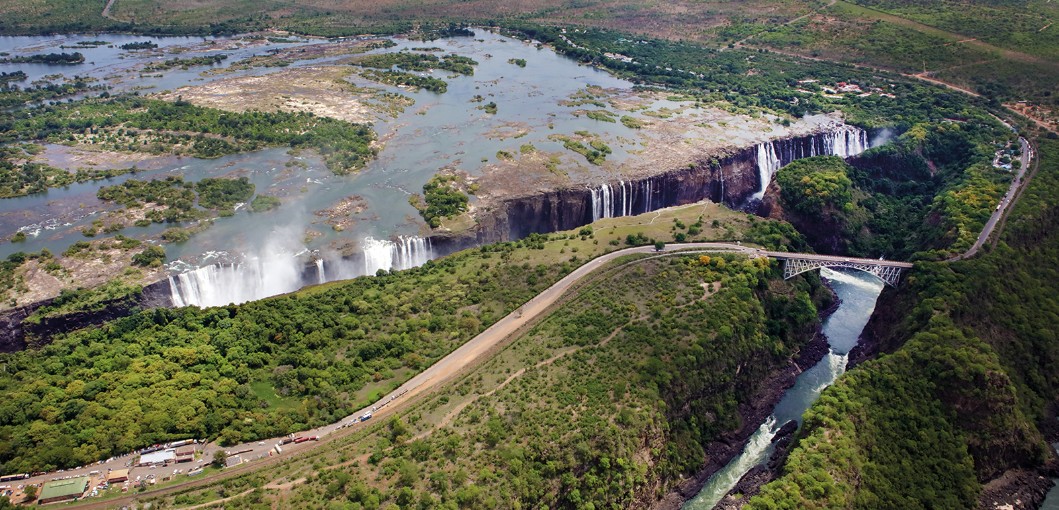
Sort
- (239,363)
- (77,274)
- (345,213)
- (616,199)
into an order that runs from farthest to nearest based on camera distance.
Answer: (616,199)
(345,213)
(77,274)
(239,363)

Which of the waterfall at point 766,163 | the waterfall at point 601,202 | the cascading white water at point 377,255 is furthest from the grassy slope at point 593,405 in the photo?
the waterfall at point 766,163

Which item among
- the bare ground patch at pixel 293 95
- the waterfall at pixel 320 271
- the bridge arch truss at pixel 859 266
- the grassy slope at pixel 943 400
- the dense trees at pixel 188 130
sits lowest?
the grassy slope at pixel 943 400

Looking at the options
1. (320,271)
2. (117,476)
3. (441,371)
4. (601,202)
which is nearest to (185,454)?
(117,476)

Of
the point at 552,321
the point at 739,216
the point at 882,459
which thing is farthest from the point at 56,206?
the point at 882,459

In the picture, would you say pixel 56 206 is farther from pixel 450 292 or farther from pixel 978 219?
pixel 978 219

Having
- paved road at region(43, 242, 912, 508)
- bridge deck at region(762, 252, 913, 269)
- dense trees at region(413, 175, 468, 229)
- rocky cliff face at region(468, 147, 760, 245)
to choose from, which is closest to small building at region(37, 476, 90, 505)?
paved road at region(43, 242, 912, 508)

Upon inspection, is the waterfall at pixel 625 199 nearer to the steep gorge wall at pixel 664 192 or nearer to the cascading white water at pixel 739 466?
the steep gorge wall at pixel 664 192

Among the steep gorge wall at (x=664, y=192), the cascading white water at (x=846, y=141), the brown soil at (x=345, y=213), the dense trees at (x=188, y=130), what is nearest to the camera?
the brown soil at (x=345, y=213)

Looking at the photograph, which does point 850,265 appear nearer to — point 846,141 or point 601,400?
point 601,400
